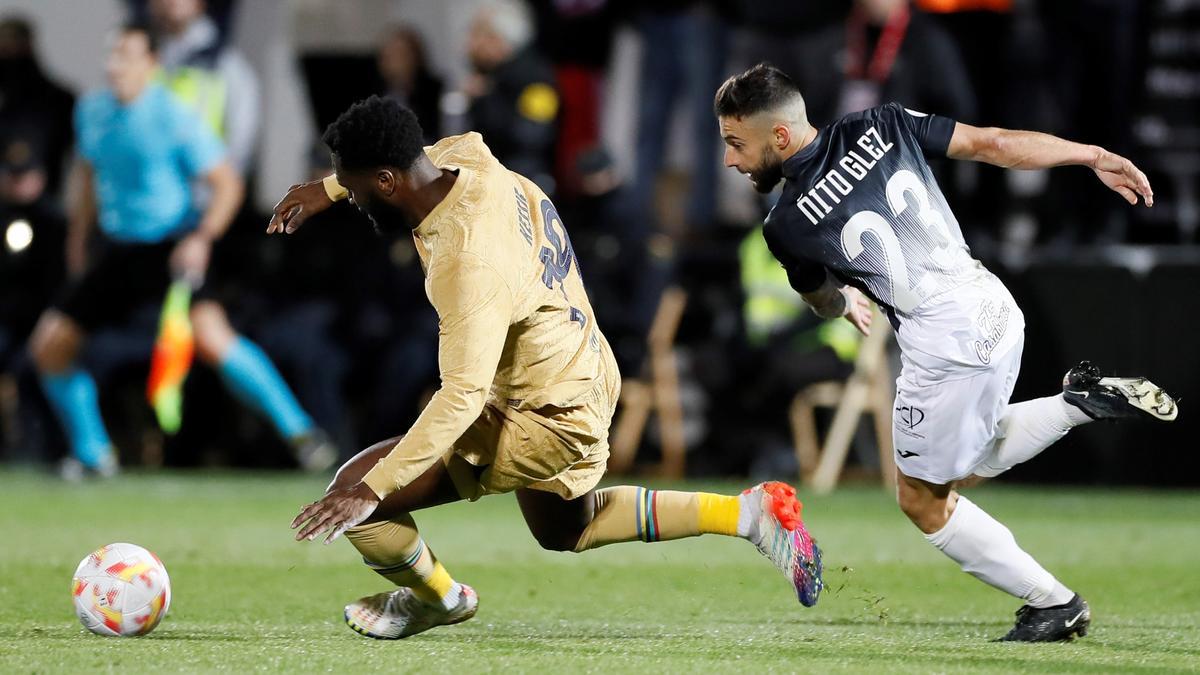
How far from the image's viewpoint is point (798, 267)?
615cm

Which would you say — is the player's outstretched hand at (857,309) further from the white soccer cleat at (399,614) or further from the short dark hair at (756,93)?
the white soccer cleat at (399,614)

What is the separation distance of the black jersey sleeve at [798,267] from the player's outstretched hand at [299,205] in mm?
1504

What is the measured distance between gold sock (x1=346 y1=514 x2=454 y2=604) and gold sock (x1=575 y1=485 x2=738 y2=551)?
1.68ft

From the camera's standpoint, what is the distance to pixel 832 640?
5.87m

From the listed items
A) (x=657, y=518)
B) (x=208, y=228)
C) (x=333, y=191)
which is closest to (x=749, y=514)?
(x=657, y=518)

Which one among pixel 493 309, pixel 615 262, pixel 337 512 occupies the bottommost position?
pixel 615 262

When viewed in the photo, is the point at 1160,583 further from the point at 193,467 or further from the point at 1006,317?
the point at 193,467

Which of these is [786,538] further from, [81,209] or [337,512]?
[81,209]

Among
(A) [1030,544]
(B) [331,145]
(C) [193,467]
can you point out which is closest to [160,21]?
(C) [193,467]

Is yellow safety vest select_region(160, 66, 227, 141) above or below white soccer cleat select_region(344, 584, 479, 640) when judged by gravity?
above

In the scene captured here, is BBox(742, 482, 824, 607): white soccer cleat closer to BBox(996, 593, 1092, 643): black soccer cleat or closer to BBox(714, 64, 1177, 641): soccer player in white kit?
BBox(714, 64, 1177, 641): soccer player in white kit

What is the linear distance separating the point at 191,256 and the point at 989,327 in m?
7.03

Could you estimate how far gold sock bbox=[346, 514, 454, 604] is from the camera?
579cm

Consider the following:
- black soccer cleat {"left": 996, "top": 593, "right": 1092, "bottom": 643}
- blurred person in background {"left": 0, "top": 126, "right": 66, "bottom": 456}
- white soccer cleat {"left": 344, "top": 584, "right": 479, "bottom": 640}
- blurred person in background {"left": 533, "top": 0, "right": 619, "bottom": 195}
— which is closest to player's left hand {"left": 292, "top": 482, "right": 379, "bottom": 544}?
white soccer cleat {"left": 344, "top": 584, "right": 479, "bottom": 640}
